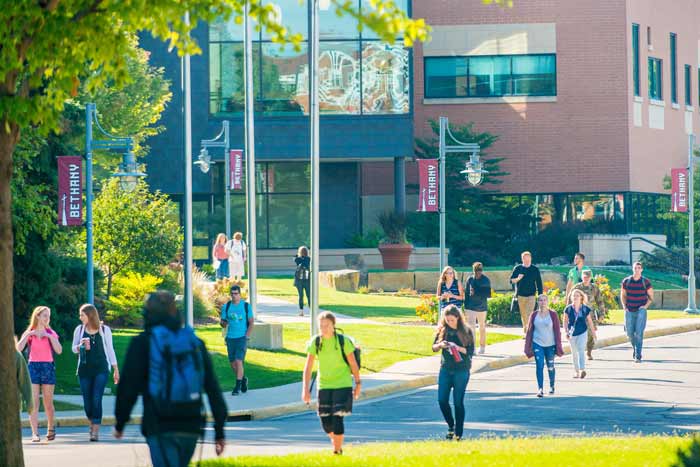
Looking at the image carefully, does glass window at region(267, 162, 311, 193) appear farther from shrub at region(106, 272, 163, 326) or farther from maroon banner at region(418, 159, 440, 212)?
shrub at region(106, 272, 163, 326)

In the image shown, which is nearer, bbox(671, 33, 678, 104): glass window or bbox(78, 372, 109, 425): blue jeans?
bbox(78, 372, 109, 425): blue jeans

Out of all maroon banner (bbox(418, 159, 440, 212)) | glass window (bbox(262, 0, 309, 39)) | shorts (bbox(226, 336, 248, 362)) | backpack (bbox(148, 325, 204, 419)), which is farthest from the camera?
glass window (bbox(262, 0, 309, 39))

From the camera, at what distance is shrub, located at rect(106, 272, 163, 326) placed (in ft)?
102

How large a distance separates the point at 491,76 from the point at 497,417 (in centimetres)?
3983

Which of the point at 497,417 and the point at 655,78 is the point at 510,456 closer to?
the point at 497,417

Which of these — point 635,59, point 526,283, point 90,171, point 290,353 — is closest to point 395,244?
point 635,59

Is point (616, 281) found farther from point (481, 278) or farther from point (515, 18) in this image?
point (481, 278)

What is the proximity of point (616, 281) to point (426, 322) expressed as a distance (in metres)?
13.9

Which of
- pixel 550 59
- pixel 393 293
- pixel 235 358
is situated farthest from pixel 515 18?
pixel 235 358

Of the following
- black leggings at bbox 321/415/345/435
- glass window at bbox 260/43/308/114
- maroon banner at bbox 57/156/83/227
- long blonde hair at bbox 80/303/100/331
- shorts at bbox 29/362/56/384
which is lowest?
black leggings at bbox 321/415/345/435

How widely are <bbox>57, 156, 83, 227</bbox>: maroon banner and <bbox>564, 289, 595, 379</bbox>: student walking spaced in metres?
8.89

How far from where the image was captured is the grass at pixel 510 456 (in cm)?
1136

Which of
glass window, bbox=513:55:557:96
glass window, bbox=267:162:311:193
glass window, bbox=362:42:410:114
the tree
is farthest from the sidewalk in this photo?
glass window, bbox=513:55:557:96

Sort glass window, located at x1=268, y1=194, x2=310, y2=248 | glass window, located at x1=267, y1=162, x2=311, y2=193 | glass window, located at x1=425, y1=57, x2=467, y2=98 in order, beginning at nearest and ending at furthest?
glass window, located at x1=268, y1=194, x2=310, y2=248 → glass window, located at x1=267, y1=162, x2=311, y2=193 → glass window, located at x1=425, y1=57, x2=467, y2=98
